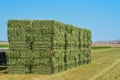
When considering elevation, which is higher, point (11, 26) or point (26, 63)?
point (11, 26)

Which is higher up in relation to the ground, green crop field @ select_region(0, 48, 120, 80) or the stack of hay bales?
the stack of hay bales

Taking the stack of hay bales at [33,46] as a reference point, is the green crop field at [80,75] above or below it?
below

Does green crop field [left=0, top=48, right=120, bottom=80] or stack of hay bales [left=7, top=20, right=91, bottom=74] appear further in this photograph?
stack of hay bales [left=7, top=20, right=91, bottom=74]

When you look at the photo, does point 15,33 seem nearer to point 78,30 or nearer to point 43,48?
point 43,48

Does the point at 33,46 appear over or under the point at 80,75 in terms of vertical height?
over

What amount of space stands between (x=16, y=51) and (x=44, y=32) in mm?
1989

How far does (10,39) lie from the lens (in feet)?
70.3

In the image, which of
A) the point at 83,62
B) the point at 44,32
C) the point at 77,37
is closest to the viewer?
the point at 44,32

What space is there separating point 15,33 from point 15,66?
1914 millimetres

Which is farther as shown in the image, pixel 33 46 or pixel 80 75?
pixel 33 46

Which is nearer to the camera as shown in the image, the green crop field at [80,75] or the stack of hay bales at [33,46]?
the green crop field at [80,75]

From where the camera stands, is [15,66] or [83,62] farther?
[83,62]

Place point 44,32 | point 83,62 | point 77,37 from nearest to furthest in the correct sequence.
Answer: point 44,32 → point 77,37 → point 83,62

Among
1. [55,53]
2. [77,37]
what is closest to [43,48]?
[55,53]
